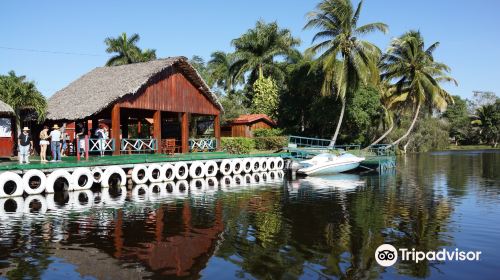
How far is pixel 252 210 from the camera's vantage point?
15.9 meters

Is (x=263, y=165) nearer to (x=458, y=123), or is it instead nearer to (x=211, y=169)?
(x=211, y=169)

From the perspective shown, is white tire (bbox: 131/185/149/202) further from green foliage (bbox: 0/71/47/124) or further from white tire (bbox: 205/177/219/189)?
green foliage (bbox: 0/71/47/124)

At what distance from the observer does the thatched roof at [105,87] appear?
25.6 metres

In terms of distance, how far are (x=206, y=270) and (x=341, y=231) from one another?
4774 millimetres

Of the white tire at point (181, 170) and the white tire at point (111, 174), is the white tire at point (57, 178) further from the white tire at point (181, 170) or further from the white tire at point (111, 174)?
the white tire at point (181, 170)

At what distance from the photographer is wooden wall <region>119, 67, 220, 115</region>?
27.7 metres

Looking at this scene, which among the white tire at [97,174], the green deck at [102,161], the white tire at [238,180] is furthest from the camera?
the white tire at [238,180]

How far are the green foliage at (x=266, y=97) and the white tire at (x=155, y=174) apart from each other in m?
26.1

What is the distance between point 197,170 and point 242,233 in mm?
17033

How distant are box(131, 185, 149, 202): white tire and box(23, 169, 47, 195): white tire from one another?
13.1 ft

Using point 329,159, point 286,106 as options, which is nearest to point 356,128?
point 286,106

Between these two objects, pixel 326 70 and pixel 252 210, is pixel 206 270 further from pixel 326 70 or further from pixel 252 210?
pixel 326 70

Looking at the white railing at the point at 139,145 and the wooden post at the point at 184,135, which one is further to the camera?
the wooden post at the point at 184,135

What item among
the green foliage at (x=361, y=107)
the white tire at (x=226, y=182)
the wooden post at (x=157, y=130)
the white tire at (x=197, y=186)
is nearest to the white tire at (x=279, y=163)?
the white tire at (x=226, y=182)
